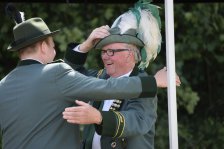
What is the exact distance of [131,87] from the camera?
312cm

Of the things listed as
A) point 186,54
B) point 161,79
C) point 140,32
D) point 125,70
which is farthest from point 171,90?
point 186,54

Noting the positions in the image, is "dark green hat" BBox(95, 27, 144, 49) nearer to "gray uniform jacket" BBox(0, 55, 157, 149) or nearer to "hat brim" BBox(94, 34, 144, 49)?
"hat brim" BBox(94, 34, 144, 49)

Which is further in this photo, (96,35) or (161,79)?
(96,35)

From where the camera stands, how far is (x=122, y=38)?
3656mm

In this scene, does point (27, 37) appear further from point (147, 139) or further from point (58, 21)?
point (58, 21)

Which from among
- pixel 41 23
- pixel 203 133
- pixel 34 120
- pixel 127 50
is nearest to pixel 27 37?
pixel 41 23

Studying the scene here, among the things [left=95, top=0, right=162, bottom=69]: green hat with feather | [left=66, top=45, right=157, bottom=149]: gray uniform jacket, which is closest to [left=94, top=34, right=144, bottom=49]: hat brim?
[left=95, top=0, right=162, bottom=69]: green hat with feather

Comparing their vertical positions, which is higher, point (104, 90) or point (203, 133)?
point (104, 90)

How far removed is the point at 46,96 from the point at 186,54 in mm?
4142

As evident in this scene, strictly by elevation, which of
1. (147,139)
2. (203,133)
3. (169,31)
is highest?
(169,31)

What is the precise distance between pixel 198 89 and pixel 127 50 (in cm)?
419

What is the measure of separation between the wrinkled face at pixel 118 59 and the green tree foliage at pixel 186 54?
273 centimetres

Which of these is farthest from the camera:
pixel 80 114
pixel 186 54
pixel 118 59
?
pixel 186 54

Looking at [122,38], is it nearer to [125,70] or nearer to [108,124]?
[125,70]
